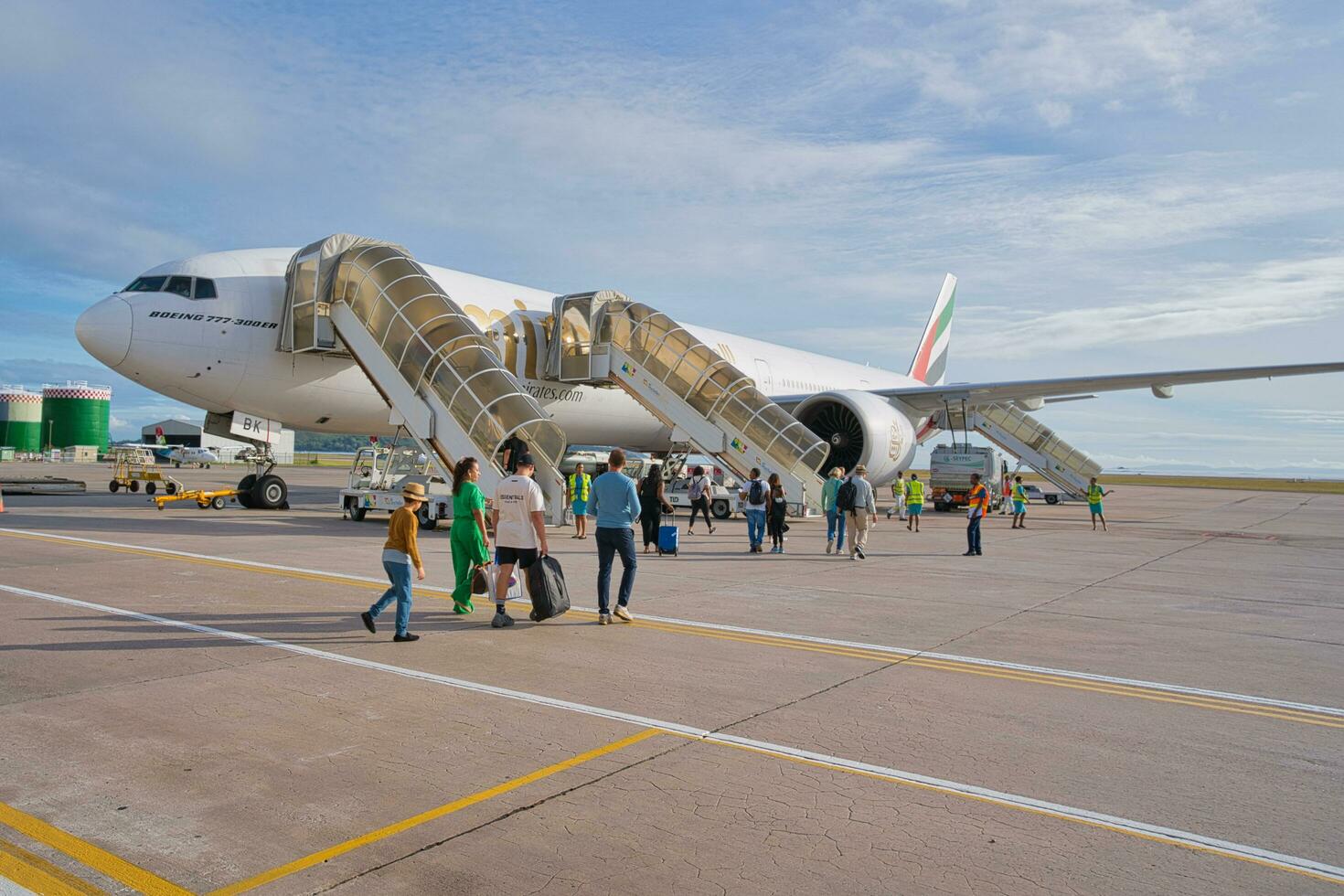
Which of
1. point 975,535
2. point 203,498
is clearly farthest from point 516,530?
point 203,498

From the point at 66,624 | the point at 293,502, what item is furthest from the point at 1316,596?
the point at 293,502

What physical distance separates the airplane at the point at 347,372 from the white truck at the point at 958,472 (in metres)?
4.35

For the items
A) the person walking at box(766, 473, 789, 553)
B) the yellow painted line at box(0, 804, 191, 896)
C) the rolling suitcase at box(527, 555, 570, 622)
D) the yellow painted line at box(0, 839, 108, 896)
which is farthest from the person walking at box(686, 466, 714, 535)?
the yellow painted line at box(0, 839, 108, 896)

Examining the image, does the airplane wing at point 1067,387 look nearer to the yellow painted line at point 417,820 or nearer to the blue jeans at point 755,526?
the blue jeans at point 755,526

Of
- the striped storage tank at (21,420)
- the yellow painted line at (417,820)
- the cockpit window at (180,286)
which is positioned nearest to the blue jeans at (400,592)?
the yellow painted line at (417,820)

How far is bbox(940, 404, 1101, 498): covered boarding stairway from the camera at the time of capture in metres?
36.8

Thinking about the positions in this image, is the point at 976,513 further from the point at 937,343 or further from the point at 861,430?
the point at 937,343

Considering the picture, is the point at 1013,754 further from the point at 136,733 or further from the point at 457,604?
the point at 457,604

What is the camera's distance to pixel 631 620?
845cm

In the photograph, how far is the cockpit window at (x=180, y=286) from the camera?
53.1 ft

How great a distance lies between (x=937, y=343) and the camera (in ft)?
145

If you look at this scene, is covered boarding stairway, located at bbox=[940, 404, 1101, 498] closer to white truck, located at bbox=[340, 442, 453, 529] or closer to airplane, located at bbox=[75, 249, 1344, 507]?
airplane, located at bbox=[75, 249, 1344, 507]

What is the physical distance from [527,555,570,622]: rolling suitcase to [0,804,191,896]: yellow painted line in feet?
14.6

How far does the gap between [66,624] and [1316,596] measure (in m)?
13.3
